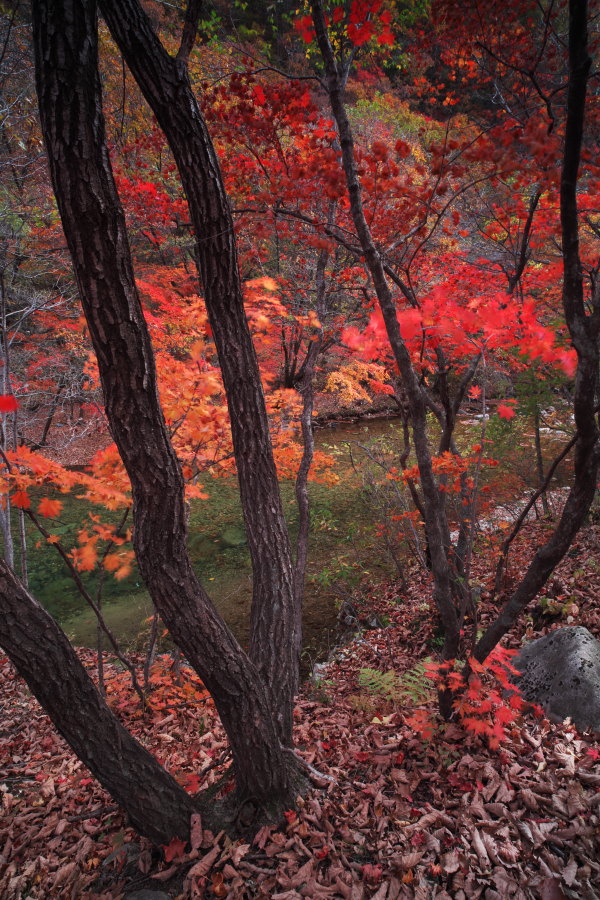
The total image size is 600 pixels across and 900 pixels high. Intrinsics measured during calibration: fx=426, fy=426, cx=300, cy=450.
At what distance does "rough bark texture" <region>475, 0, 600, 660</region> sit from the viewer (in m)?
1.94

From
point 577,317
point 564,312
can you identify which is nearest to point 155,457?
point 577,317

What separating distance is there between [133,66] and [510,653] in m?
4.30

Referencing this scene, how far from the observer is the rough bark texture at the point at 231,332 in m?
2.13

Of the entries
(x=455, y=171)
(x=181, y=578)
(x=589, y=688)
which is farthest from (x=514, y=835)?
(x=455, y=171)

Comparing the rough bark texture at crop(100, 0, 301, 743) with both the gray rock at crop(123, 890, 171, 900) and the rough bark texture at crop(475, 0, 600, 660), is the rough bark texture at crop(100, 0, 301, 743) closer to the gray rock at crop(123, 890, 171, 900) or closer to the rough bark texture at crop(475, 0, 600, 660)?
the gray rock at crop(123, 890, 171, 900)

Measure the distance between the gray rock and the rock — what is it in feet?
9.16

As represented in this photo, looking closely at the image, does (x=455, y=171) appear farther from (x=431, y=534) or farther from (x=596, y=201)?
(x=596, y=201)

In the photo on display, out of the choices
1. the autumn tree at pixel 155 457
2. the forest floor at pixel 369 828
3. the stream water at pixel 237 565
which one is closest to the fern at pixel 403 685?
the forest floor at pixel 369 828

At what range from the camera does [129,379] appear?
197 cm

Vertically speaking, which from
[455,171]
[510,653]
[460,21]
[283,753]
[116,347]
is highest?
[460,21]

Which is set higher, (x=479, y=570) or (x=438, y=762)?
(x=438, y=762)

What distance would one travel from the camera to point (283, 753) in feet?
8.98

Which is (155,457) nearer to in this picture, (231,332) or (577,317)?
(231,332)

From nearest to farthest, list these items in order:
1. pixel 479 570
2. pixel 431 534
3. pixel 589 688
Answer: pixel 431 534, pixel 589 688, pixel 479 570
